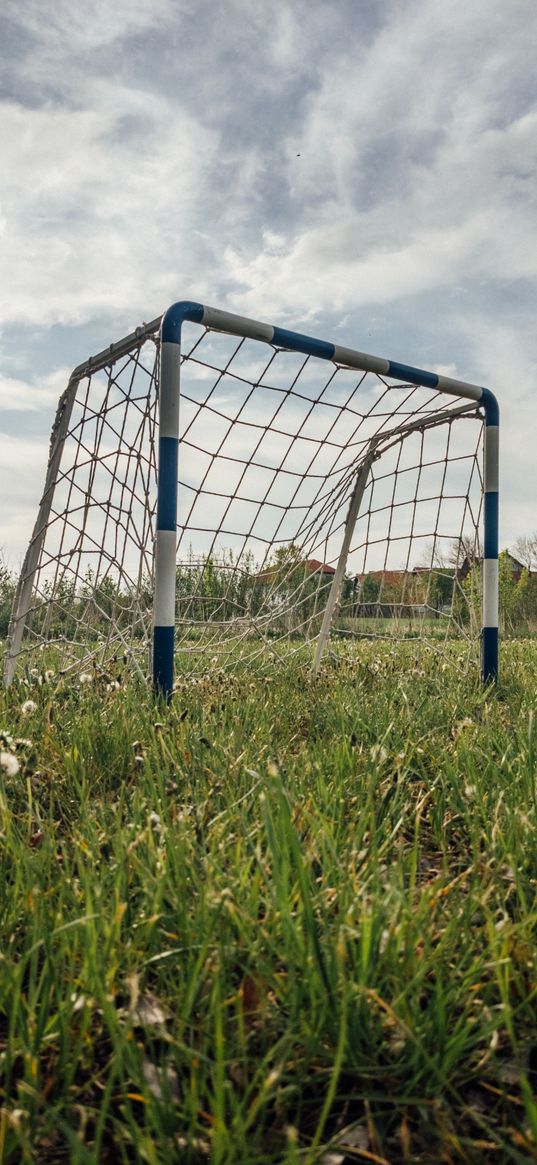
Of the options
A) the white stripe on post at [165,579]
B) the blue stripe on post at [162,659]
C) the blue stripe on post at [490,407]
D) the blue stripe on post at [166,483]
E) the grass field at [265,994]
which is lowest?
the grass field at [265,994]

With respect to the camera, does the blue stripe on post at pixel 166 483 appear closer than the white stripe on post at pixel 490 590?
Yes

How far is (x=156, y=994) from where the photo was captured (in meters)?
1.25

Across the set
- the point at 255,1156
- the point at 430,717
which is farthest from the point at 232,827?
the point at 430,717

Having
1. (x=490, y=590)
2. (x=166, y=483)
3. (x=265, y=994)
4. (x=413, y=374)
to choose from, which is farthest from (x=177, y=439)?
(x=265, y=994)

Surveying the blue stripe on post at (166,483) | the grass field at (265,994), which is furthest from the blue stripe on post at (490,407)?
the grass field at (265,994)

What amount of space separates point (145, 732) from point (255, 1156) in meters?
1.67

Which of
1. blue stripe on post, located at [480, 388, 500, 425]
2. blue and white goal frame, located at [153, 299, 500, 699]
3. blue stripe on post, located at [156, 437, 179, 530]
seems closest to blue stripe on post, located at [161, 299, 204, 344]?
blue and white goal frame, located at [153, 299, 500, 699]

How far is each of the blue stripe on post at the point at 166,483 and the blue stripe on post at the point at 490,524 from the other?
2.20 meters

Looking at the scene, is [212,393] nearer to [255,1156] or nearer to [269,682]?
[269,682]

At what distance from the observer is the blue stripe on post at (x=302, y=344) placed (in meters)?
4.27

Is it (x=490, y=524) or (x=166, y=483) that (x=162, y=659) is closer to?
(x=166, y=483)

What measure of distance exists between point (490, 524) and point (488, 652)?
80 cm

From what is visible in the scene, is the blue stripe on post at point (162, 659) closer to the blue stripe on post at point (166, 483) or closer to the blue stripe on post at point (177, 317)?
the blue stripe on post at point (166, 483)

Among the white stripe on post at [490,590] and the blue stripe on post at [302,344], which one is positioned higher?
the blue stripe on post at [302,344]
